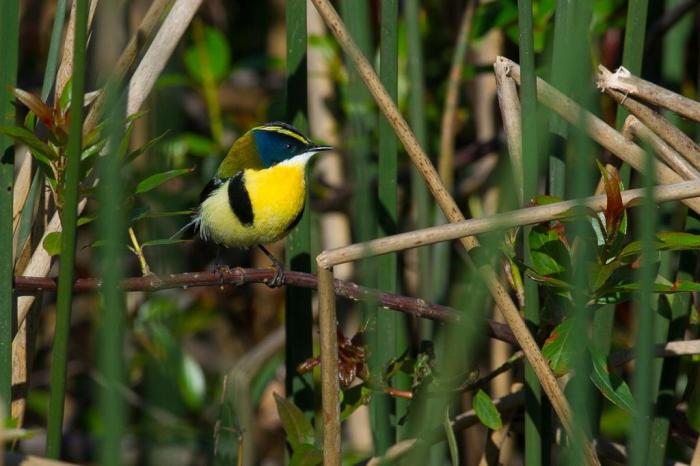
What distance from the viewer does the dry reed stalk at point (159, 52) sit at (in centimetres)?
227

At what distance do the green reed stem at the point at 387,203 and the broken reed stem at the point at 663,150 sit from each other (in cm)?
51

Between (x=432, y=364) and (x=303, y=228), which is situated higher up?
(x=303, y=228)

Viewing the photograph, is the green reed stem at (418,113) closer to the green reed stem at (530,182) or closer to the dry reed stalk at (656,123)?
the green reed stem at (530,182)

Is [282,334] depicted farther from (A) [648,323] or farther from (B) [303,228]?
(A) [648,323]

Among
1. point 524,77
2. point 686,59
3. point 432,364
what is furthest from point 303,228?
point 686,59

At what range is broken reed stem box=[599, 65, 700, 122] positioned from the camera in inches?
86.1

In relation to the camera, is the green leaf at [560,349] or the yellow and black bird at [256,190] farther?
the yellow and black bird at [256,190]

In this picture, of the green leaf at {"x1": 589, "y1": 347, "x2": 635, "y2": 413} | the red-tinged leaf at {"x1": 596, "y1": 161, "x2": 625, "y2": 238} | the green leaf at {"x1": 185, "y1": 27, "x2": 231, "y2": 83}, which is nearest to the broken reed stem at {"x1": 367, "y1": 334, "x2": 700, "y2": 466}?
the green leaf at {"x1": 589, "y1": 347, "x2": 635, "y2": 413}

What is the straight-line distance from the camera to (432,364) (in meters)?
2.31

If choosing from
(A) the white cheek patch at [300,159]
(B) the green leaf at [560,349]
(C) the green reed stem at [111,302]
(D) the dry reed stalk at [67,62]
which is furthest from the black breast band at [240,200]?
(C) the green reed stem at [111,302]

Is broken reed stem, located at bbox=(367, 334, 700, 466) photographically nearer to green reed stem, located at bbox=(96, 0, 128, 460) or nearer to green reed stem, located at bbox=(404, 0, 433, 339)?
green reed stem, located at bbox=(404, 0, 433, 339)

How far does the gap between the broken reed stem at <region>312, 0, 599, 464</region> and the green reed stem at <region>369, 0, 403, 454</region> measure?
13cm

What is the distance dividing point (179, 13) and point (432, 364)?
982mm

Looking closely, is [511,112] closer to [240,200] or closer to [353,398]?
[353,398]
